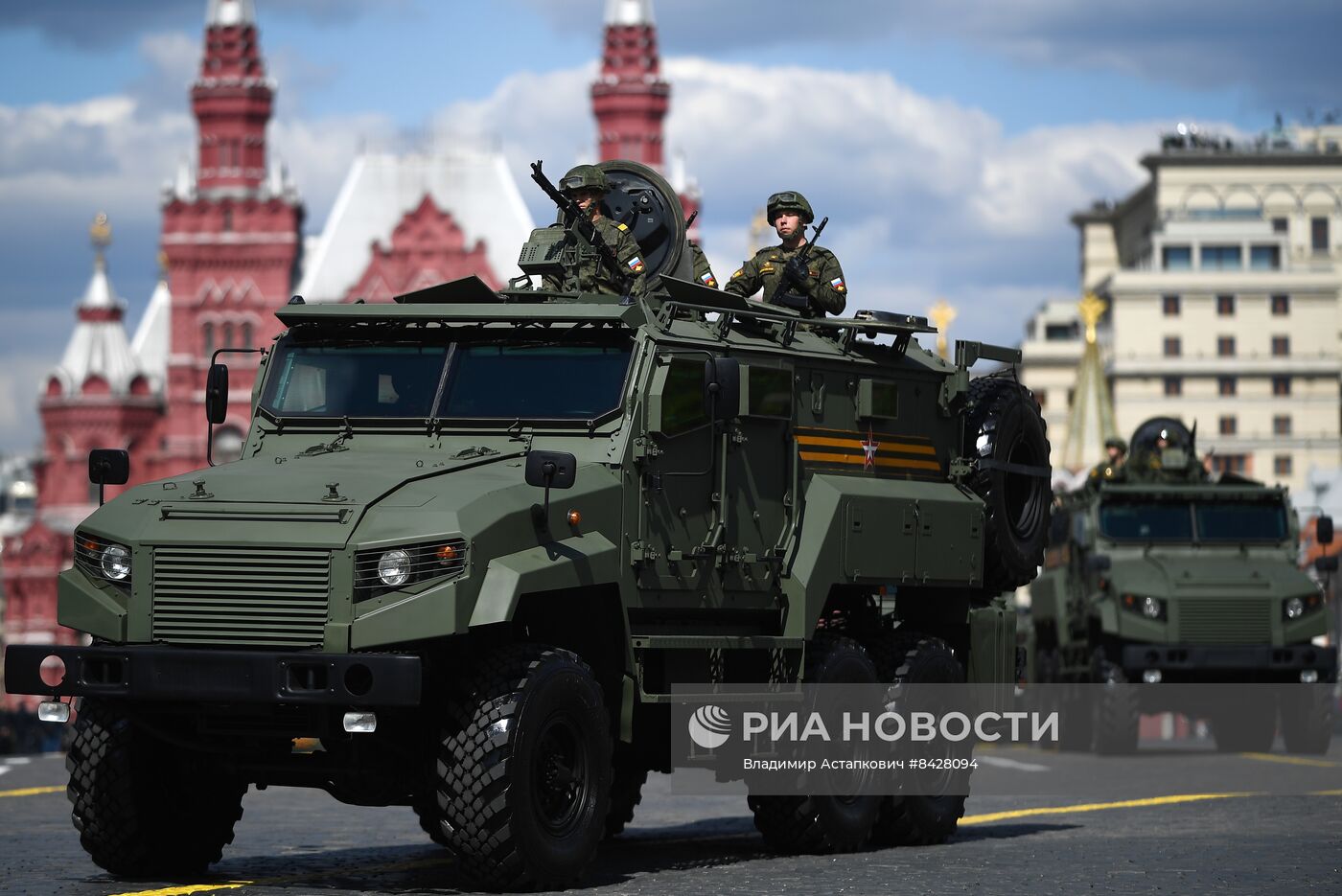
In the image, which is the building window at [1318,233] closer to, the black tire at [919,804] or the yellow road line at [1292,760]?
the yellow road line at [1292,760]

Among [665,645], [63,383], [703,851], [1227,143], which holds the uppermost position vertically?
[1227,143]

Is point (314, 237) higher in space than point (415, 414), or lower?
higher

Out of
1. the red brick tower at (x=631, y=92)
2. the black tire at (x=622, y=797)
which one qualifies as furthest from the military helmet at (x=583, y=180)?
the red brick tower at (x=631, y=92)

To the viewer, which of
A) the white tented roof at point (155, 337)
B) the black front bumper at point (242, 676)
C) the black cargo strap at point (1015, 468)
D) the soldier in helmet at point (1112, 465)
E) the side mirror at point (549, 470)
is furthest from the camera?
the white tented roof at point (155, 337)

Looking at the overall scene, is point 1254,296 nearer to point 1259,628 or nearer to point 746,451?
point 1259,628

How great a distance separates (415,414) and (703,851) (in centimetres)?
309

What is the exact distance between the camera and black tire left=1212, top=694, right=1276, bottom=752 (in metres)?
29.6

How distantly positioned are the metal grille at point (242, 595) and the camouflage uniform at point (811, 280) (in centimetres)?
467

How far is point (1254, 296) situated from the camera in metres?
137

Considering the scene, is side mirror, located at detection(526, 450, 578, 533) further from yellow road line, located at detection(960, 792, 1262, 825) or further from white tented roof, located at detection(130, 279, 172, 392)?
white tented roof, located at detection(130, 279, 172, 392)

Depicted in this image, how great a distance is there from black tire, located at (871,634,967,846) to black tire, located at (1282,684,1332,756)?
14005 mm

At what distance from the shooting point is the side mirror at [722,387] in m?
13.4

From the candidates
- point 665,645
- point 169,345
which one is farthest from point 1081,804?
point 169,345

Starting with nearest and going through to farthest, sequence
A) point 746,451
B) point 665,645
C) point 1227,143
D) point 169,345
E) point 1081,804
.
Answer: point 665,645 → point 746,451 → point 1081,804 → point 169,345 → point 1227,143
